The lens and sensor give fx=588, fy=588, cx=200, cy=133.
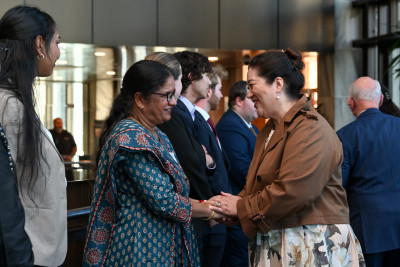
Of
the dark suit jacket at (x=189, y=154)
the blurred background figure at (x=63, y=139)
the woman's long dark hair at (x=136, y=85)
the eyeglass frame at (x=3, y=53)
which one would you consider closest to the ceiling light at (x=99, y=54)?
the blurred background figure at (x=63, y=139)

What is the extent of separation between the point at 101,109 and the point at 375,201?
38.5ft

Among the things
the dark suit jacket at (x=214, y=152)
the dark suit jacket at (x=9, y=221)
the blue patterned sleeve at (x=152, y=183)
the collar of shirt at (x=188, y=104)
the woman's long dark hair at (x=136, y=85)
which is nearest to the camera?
the dark suit jacket at (x=9, y=221)

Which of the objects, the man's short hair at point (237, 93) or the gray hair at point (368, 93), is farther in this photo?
the man's short hair at point (237, 93)

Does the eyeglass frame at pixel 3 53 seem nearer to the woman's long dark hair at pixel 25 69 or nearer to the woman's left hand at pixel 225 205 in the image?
the woman's long dark hair at pixel 25 69

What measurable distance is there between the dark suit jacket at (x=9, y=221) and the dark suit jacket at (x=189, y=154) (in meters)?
1.84

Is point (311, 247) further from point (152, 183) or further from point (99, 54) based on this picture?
point (99, 54)

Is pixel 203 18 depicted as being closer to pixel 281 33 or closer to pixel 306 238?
pixel 281 33

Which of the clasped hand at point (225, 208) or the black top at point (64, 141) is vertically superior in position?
the black top at point (64, 141)

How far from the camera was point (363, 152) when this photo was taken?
427 centimetres

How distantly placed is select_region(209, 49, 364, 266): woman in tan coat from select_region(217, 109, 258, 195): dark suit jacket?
1943 millimetres

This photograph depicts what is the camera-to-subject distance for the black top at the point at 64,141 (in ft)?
43.6

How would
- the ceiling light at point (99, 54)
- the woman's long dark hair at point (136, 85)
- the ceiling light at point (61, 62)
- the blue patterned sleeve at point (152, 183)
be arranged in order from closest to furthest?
the blue patterned sleeve at point (152, 183)
the woman's long dark hair at point (136, 85)
the ceiling light at point (99, 54)
the ceiling light at point (61, 62)

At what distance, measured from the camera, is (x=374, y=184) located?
425 centimetres

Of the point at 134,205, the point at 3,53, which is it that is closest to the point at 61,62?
the point at 134,205
